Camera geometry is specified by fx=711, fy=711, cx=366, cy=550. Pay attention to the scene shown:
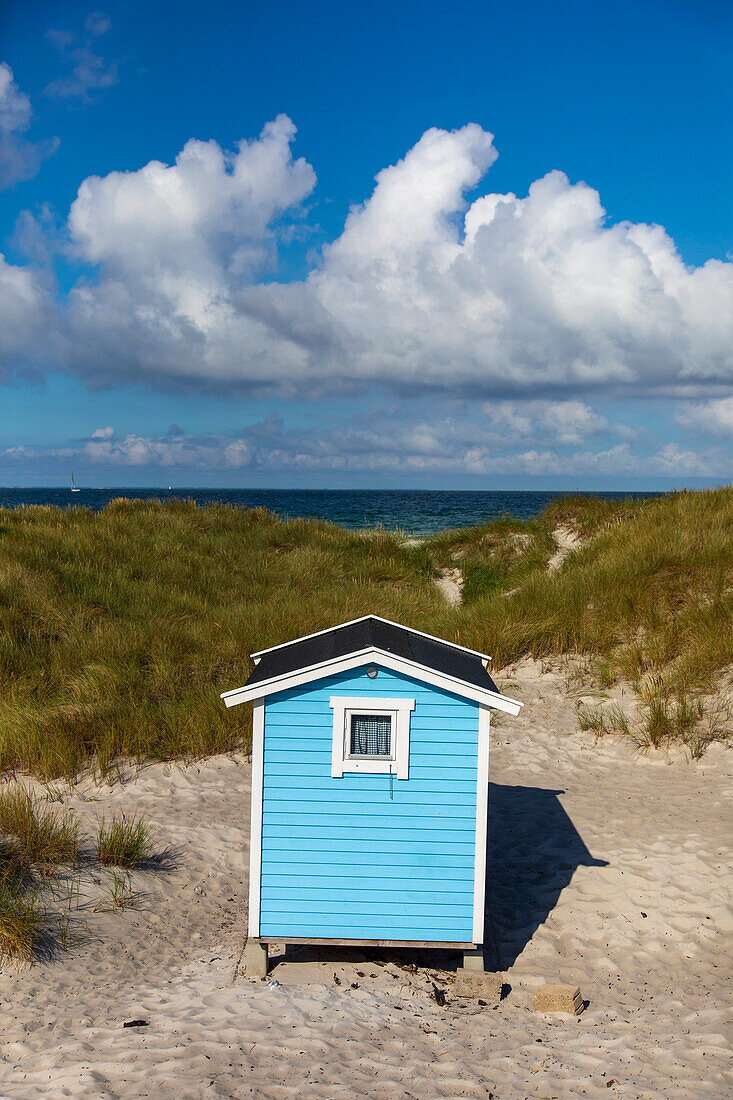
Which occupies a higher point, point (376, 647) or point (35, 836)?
point (376, 647)

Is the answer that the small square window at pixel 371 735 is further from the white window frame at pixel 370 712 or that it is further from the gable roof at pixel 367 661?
the gable roof at pixel 367 661

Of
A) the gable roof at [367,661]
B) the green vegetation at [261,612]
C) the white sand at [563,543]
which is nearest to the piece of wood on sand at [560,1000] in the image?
the gable roof at [367,661]

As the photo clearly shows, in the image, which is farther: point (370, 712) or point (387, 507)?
point (387, 507)

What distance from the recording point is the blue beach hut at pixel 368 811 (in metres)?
5.14

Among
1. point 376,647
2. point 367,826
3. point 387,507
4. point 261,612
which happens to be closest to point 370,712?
point 376,647

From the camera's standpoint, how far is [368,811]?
518 cm

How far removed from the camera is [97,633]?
1087 centimetres

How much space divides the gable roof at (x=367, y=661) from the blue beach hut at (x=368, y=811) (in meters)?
0.04

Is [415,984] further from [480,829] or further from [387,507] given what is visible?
[387,507]

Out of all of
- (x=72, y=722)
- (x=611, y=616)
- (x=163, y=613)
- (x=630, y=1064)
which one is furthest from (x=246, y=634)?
(x=630, y=1064)

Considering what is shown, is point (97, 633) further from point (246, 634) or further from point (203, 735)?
point (203, 735)

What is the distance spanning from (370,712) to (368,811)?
0.74m

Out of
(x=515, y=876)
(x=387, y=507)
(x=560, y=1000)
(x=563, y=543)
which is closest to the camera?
(x=560, y=1000)

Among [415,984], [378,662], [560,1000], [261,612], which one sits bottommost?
[415,984]
